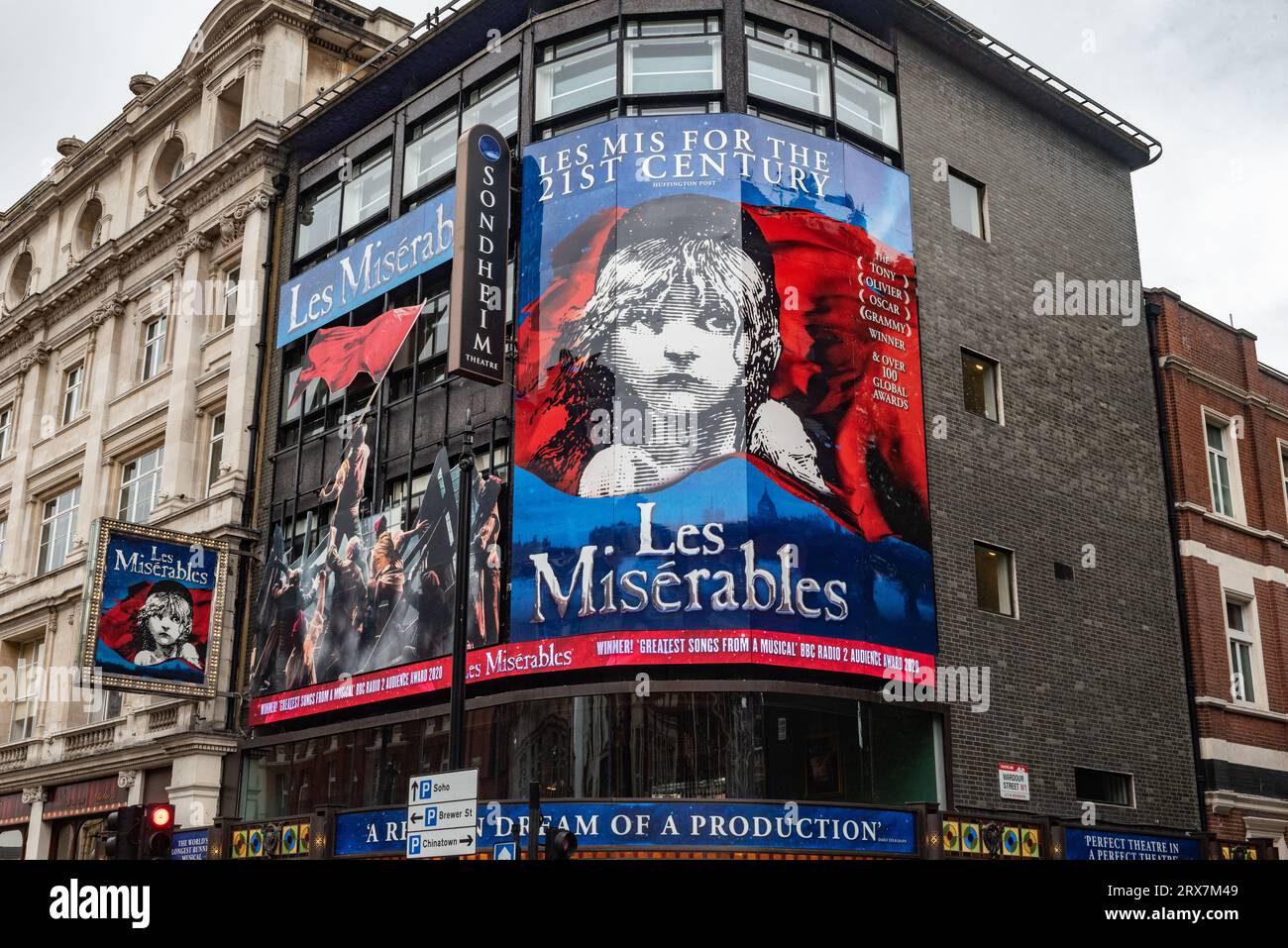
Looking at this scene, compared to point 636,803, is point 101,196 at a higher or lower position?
higher

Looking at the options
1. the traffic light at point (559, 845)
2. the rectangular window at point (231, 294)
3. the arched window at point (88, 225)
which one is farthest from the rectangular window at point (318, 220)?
the traffic light at point (559, 845)

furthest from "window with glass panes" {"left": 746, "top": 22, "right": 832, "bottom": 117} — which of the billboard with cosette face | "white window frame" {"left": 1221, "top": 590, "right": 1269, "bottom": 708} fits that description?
"white window frame" {"left": 1221, "top": 590, "right": 1269, "bottom": 708}

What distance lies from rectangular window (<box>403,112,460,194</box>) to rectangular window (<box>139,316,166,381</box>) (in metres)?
10.1

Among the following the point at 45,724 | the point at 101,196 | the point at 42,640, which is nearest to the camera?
the point at 45,724

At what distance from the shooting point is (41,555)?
3916 centimetres

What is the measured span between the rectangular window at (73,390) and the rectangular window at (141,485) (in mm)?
4110

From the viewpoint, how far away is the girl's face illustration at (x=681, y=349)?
23406mm

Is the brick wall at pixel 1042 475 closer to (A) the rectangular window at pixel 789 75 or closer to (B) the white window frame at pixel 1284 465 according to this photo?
(A) the rectangular window at pixel 789 75

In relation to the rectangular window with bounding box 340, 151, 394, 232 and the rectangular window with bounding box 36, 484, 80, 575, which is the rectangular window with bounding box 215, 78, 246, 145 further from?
the rectangular window with bounding box 36, 484, 80, 575

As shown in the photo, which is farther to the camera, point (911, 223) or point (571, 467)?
point (911, 223)

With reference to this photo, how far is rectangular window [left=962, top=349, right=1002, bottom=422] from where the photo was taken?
1075 inches

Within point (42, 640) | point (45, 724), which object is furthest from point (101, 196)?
point (45, 724)
